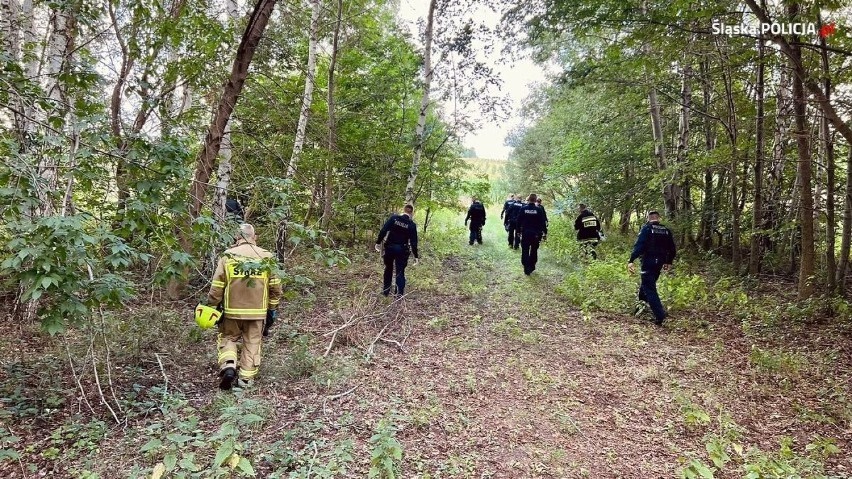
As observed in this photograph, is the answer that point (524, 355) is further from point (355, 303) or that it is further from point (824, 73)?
point (824, 73)

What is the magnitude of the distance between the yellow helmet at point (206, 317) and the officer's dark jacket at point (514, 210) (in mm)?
10877

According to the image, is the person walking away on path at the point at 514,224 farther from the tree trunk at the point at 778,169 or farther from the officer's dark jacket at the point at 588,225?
the tree trunk at the point at 778,169

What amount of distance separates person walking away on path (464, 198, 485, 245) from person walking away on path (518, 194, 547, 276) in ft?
13.8

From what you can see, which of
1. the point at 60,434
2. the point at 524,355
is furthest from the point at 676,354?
the point at 60,434

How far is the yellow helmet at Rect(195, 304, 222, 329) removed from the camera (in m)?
4.54

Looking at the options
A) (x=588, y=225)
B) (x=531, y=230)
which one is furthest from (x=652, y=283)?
(x=588, y=225)

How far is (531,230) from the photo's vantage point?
1038 cm

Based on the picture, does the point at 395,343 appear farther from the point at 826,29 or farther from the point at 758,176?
the point at 758,176

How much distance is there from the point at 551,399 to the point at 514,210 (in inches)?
388

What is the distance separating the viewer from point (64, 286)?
9.34ft

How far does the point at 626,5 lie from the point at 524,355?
5.56m

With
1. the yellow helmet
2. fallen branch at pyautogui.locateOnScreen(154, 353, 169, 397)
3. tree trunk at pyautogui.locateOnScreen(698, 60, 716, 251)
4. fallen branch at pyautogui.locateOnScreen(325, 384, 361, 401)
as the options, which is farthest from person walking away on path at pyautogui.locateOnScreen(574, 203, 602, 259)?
fallen branch at pyautogui.locateOnScreen(154, 353, 169, 397)

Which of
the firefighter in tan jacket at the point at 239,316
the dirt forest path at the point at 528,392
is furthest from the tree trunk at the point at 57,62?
the dirt forest path at the point at 528,392

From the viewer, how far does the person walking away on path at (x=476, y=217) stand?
49.2 ft
